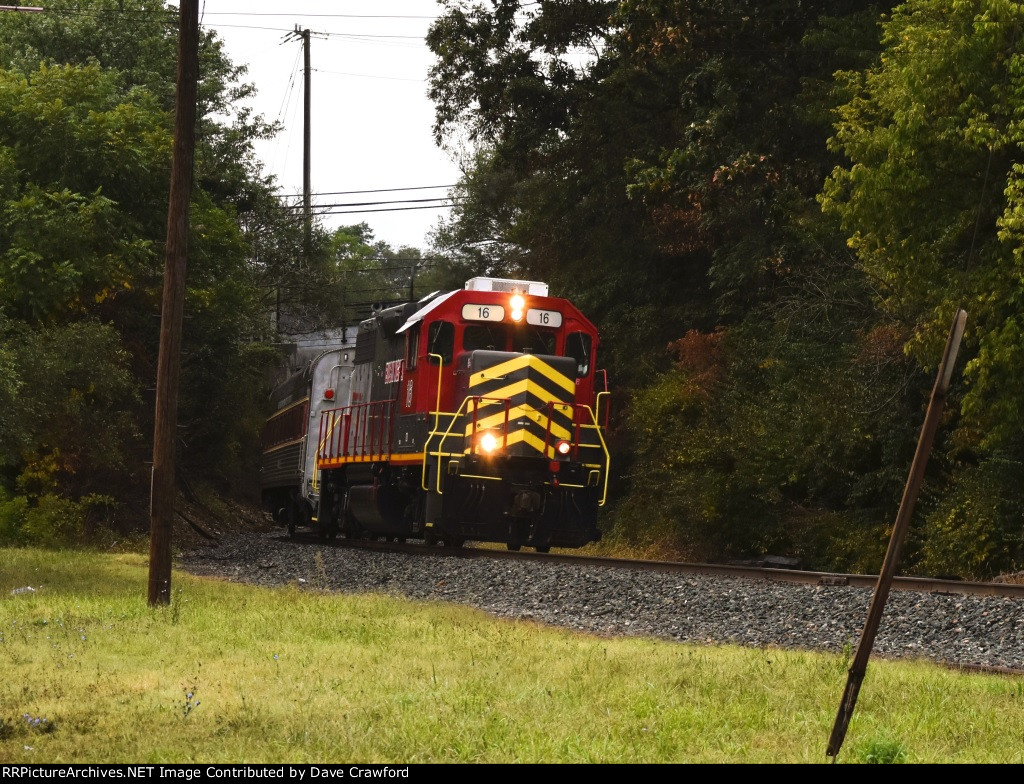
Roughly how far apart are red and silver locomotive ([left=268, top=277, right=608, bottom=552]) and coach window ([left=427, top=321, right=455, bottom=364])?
0.01m

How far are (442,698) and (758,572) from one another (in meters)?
9.81

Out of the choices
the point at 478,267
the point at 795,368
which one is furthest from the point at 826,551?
the point at 478,267

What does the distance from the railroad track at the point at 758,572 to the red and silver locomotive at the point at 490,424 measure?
0.99 feet

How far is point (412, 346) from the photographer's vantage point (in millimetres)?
20469

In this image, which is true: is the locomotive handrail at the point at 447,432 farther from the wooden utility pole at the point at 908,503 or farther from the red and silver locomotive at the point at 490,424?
the wooden utility pole at the point at 908,503

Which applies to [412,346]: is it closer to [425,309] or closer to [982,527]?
[425,309]

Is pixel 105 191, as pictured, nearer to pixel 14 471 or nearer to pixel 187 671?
pixel 14 471

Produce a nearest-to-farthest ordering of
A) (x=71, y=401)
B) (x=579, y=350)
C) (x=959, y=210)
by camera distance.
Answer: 1. (x=959, y=210)
2. (x=579, y=350)
3. (x=71, y=401)

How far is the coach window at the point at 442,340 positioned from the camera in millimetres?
19844
